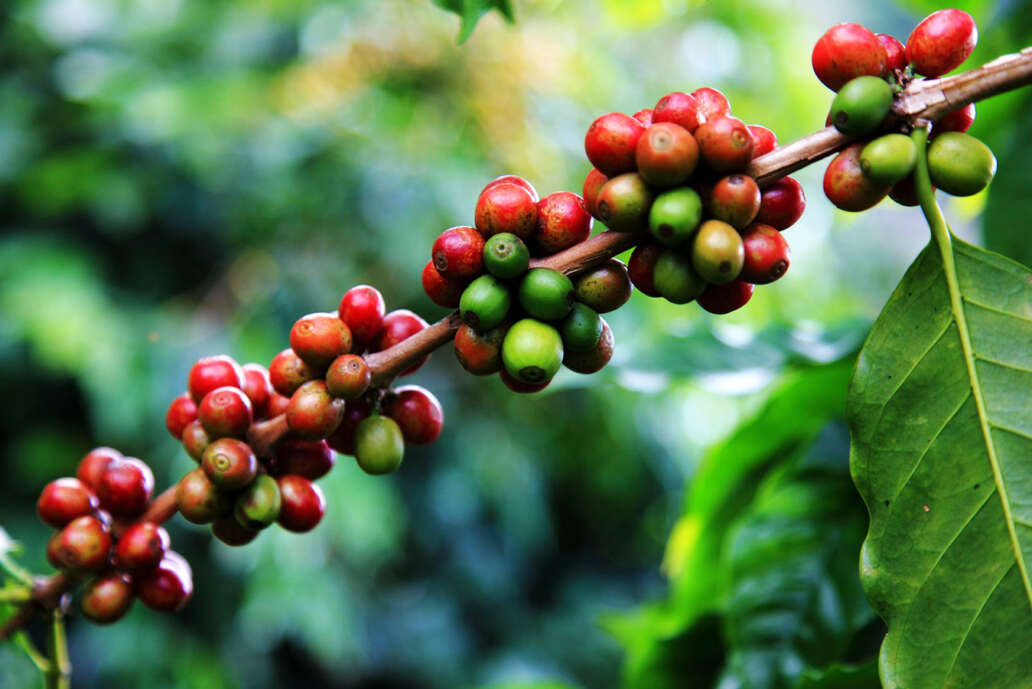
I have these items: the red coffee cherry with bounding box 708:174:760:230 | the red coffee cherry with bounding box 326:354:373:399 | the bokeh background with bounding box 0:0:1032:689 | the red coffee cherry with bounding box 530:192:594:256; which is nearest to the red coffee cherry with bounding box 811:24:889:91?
the red coffee cherry with bounding box 708:174:760:230

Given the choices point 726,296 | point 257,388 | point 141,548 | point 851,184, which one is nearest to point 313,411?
point 257,388

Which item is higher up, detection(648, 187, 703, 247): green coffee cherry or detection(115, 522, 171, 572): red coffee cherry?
detection(648, 187, 703, 247): green coffee cherry

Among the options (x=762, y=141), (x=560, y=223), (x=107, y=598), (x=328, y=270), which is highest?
(x=762, y=141)

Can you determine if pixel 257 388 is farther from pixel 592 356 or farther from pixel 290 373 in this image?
pixel 592 356

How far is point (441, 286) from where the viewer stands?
716mm

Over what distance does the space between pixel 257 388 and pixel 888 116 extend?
1.97 ft

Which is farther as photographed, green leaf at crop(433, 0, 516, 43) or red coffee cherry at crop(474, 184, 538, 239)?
green leaf at crop(433, 0, 516, 43)

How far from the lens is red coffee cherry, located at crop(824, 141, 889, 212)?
63 centimetres

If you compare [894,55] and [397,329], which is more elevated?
[894,55]

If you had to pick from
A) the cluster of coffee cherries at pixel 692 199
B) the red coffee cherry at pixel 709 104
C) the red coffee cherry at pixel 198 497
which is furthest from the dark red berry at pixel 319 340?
the red coffee cherry at pixel 709 104

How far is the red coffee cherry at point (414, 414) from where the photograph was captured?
0.77 meters

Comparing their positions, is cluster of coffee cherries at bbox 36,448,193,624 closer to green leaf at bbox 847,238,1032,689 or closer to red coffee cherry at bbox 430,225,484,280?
red coffee cherry at bbox 430,225,484,280

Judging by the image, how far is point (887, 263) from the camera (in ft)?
22.1

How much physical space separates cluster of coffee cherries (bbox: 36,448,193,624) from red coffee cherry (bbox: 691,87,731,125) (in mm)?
619
